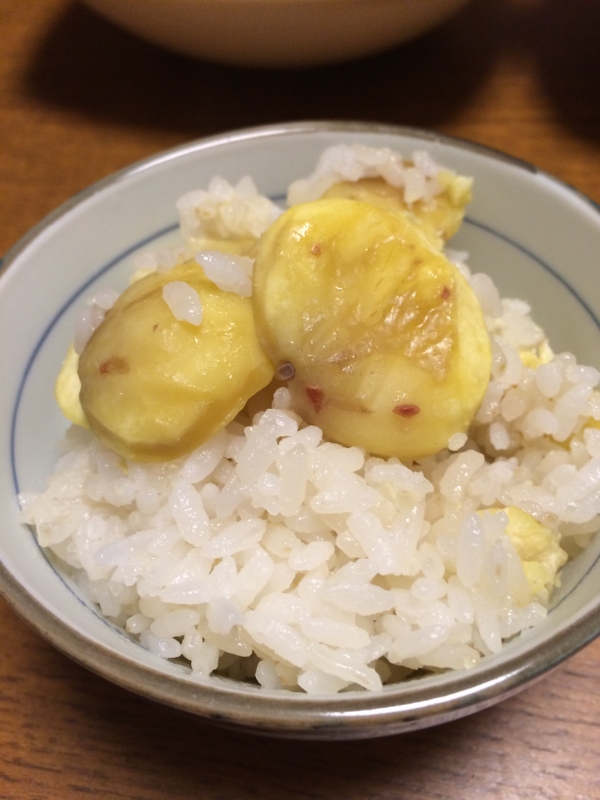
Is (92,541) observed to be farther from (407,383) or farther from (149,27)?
(149,27)

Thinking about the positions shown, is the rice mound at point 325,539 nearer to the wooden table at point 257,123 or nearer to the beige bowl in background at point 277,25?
the wooden table at point 257,123

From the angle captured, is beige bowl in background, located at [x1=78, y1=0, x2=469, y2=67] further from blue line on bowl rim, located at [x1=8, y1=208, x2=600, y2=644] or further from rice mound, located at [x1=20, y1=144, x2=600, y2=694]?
rice mound, located at [x1=20, y1=144, x2=600, y2=694]

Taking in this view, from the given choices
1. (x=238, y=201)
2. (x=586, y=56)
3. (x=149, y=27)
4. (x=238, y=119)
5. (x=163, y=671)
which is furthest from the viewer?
(x=586, y=56)

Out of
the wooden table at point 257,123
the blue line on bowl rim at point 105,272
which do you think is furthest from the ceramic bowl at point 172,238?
the wooden table at point 257,123

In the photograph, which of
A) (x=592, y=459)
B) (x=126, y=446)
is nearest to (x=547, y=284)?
(x=592, y=459)

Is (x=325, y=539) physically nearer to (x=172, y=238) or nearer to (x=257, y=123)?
(x=172, y=238)
